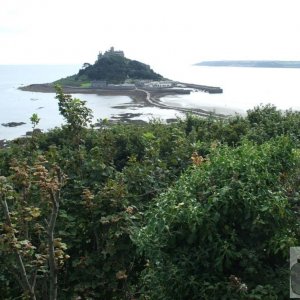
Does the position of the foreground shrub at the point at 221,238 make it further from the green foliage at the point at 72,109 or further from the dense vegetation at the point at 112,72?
the dense vegetation at the point at 112,72

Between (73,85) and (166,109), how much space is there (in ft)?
145

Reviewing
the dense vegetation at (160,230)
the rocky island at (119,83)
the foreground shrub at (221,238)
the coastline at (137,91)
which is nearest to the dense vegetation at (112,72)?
the rocky island at (119,83)

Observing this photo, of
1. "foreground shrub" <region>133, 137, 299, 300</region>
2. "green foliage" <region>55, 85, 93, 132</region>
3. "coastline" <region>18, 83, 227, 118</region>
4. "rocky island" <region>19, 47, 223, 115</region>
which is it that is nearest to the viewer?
"foreground shrub" <region>133, 137, 299, 300</region>

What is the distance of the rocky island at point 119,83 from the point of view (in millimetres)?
75412

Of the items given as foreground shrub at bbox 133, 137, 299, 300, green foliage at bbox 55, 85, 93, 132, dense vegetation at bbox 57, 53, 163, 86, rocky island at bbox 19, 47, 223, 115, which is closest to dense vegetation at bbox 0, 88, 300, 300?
foreground shrub at bbox 133, 137, 299, 300

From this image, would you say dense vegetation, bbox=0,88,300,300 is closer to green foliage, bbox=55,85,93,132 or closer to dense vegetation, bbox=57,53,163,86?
green foliage, bbox=55,85,93,132

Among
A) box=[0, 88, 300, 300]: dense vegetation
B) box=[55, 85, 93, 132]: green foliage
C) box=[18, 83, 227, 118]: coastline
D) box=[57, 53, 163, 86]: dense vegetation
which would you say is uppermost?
box=[57, 53, 163, 86]: dense vegetation

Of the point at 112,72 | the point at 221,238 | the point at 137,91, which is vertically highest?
the point at 112,72

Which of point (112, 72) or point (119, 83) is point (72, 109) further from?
point (112, 72)

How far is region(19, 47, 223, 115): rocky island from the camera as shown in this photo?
75412mm

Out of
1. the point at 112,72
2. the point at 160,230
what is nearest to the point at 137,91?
the point at 112,72

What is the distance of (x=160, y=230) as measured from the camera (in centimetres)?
357

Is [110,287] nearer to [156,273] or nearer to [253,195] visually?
[156,273]

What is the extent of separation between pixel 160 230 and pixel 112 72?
298ft
